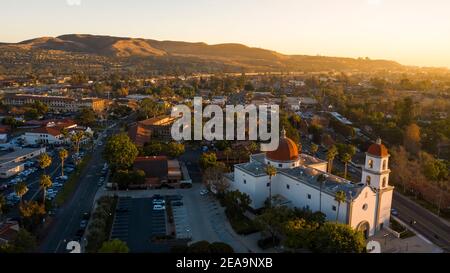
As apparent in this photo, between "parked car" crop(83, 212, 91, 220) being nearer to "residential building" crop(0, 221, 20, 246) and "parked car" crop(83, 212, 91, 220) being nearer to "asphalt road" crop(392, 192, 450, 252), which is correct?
"residential building" crop(0, 221, 20, 246)

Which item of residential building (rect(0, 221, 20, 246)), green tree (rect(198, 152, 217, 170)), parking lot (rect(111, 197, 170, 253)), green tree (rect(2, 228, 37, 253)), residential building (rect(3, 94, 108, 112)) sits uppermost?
residential building (rect(3, 94, 108, 112))

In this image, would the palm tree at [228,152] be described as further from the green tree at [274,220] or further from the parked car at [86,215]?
the green tree at [274,220]

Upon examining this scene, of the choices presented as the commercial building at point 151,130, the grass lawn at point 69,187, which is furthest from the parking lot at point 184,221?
the commercial building at point 151,130

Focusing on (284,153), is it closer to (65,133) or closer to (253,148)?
(253,148)

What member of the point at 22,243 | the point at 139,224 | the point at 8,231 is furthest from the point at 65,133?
the point at 22,243

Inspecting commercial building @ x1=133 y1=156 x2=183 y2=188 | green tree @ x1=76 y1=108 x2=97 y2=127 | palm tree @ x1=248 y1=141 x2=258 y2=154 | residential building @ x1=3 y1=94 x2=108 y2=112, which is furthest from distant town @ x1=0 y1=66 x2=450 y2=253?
residential building @ x1=3 y1=94 x2=108 y2=112
